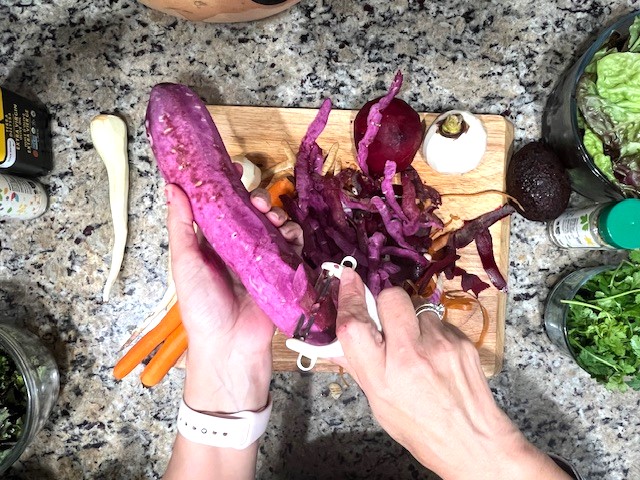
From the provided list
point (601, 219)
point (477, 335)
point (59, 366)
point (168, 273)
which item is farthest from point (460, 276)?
point (59, 366)

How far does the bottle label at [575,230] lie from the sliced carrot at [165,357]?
77cm

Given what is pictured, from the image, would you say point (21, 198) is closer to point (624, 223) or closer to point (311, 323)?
point (311, 323)

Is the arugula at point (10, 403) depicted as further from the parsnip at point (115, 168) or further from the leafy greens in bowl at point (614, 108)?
the leafy greens in bowl at point (614, 108)

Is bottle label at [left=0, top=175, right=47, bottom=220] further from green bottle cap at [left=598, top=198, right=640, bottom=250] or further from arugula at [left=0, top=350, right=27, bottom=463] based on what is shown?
green bottle cap at [left=598, top=198, right=640, bottom=250]

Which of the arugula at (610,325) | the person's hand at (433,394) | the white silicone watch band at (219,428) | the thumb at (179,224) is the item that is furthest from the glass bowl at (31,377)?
the arugula at (610,325)

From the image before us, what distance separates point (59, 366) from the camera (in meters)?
1.18

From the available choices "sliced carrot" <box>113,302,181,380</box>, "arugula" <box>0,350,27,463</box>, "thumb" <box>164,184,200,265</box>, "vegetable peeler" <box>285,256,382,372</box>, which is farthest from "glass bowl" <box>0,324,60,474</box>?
"vegetable peeler" <box>285,256,382,372</box>

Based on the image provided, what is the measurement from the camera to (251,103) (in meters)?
1.16

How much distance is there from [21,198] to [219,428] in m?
0.58

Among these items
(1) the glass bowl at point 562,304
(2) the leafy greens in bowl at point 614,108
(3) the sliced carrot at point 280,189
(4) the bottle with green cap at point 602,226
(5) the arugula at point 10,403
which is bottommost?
(5) the arugula at point 10,403

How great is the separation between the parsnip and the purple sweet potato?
21 cm

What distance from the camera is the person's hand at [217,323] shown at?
3.04ft

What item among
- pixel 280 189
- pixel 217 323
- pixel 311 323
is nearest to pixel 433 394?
pixel 311 323

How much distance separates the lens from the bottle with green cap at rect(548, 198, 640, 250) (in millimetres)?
932
